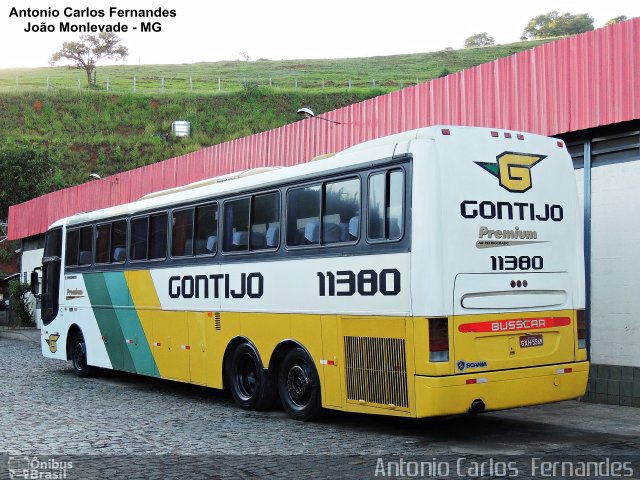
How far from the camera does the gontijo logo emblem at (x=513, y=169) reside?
951cm

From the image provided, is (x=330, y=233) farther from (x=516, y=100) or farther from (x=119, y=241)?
(x=119, y=241)

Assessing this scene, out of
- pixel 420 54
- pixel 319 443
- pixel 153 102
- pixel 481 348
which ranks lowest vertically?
pixel 319 443

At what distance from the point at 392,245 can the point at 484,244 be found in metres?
0.94

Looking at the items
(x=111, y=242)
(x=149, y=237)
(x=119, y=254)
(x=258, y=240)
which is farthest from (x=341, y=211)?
(x=111, y=242)

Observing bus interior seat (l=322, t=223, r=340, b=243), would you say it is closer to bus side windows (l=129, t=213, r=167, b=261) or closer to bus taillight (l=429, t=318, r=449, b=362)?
bus taillight (l=429, t=318, r=449, b=362)

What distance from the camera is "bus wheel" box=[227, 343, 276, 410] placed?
37.6ft

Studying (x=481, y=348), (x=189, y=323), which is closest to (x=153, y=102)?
(x=189, y=323)

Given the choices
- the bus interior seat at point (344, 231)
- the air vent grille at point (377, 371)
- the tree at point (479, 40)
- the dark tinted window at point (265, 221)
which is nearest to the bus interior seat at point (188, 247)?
the dark tinted window at point (265, 221)

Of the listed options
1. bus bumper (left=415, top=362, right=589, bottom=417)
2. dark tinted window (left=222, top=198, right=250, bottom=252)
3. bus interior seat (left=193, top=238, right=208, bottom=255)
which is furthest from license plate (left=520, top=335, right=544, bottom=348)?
bus interior seat (left=193, top=238, right=208, bottom=255)

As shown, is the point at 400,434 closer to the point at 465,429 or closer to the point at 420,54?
the point at 465,429

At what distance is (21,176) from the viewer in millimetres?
51188

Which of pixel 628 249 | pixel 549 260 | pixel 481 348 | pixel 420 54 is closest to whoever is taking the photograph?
pixel 481 348

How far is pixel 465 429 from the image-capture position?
1020 cm

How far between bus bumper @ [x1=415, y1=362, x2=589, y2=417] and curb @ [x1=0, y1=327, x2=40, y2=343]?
72.5 feet
